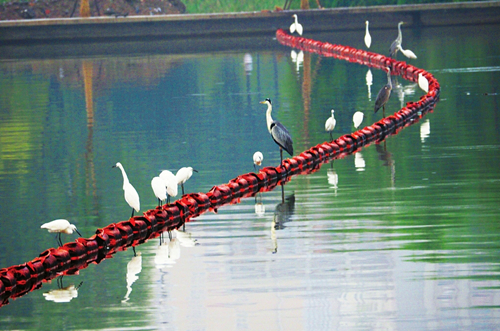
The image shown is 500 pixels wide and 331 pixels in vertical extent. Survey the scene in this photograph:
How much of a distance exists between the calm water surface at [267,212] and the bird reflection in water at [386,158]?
31 mm

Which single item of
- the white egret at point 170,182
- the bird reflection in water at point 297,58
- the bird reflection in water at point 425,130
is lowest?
the white egret at point 170,182

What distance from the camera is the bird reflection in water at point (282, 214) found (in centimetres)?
1262

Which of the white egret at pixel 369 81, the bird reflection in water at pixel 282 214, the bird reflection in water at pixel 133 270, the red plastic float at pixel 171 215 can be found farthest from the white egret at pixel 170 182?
the white egret at pixel 369 81

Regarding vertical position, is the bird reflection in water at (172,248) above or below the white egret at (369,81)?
below

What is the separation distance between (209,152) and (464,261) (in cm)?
914

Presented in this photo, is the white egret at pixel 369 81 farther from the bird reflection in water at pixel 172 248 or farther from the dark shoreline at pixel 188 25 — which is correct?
the dark shoreline at pixel 188 25

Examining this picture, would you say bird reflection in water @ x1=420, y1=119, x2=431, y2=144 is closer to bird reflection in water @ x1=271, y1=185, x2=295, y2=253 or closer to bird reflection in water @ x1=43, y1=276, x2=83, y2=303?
bird reflection in water @ x1=271, y1=185, x2=295, y2=253

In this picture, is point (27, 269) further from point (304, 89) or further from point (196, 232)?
point (304, 89)

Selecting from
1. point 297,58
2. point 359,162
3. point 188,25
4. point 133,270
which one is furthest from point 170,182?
point 188,25

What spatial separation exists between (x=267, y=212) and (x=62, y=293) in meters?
4.01

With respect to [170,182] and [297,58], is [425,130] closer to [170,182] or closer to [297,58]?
[170,182]

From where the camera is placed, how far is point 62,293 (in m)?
10.4

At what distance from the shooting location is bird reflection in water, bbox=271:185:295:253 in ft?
Answer: 41.4

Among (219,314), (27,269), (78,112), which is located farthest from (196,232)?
(78,112)
